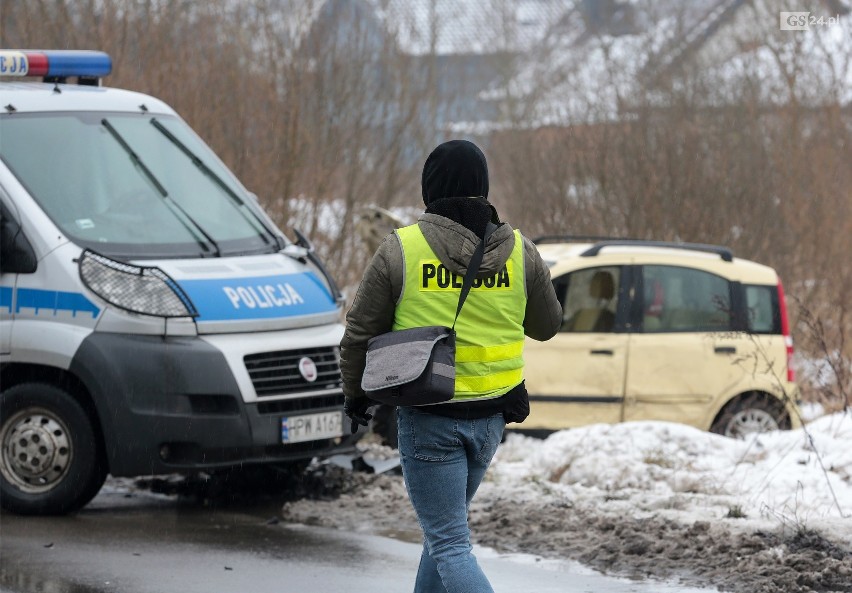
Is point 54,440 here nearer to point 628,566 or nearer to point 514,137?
point 628,566

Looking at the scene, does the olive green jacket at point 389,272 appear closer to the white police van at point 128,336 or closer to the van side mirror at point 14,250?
the white police van at point 128,336

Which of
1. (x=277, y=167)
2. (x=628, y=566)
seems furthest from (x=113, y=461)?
(x=277, y=167)

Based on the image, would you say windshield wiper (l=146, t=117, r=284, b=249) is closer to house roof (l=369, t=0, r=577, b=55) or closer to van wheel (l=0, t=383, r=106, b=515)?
van wheel (l=0, t=383, r=106, b=515)

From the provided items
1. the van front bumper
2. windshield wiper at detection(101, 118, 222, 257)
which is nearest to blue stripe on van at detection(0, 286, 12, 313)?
the van front bumper

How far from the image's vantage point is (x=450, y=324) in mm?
4539

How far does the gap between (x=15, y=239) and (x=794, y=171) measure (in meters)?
9.93

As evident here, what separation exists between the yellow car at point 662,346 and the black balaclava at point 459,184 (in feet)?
19.7

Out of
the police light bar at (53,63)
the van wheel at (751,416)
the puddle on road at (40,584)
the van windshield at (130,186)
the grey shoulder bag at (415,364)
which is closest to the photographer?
the grey shoulder bag at (415,364)

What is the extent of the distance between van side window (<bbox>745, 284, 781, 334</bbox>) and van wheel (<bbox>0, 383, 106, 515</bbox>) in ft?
16.7

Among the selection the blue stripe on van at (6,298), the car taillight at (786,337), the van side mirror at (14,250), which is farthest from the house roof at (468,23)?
the blue stripe on van at (6,298)

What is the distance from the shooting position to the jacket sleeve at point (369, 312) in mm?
4516

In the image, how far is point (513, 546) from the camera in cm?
714
